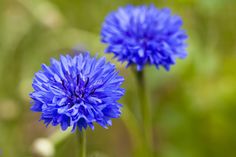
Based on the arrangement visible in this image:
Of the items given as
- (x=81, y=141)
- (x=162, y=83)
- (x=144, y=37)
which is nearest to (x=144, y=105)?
(x=144, y=37)

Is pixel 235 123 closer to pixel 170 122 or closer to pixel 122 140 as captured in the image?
pixel 170 122

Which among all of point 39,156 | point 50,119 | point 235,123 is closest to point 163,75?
point 235,123

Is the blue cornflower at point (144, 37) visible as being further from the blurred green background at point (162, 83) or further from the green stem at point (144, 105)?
the blurred green background at point (162, 83)

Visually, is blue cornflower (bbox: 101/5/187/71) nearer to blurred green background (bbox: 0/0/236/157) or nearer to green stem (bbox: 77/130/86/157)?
green stem (bbox: 77/130/86/157)

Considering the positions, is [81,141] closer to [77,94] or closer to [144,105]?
[77,94]

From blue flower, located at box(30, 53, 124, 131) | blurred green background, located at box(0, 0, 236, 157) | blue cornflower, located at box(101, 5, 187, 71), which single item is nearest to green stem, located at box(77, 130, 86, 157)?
blue flower, located at box(30, 53, 124, 131)

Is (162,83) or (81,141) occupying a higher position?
(162,83)
